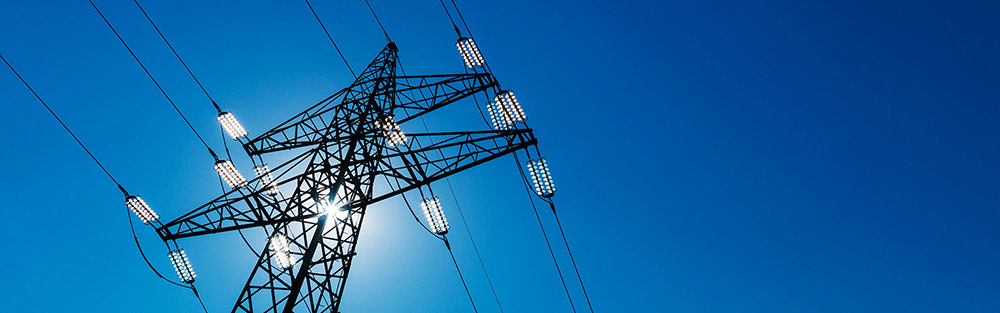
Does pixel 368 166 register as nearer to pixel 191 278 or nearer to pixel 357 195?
pixel 357 195

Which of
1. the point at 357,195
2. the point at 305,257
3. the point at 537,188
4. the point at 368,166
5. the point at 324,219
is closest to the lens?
the point at 305,257

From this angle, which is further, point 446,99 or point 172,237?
point 446,99

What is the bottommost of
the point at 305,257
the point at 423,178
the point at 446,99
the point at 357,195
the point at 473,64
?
the point at 305,257

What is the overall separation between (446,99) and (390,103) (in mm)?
1475

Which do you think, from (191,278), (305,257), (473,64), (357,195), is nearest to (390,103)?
(473,64)

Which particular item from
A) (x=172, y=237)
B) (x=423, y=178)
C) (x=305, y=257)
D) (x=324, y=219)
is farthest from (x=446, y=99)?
(x=172, y=237)

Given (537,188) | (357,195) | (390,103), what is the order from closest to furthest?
1. (357,195)
2. (537,188)
3. (390,103)

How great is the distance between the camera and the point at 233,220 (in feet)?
26.5

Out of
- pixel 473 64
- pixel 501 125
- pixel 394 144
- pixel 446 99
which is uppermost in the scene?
pixel 473 64

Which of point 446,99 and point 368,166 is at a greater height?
point 446,99

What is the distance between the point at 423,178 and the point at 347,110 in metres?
3.32

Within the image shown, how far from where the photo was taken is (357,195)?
25.9 ft

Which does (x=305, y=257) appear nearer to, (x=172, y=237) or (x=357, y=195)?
(x=357, y=195)

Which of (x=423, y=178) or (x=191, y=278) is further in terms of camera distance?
(x=191, y=278)
